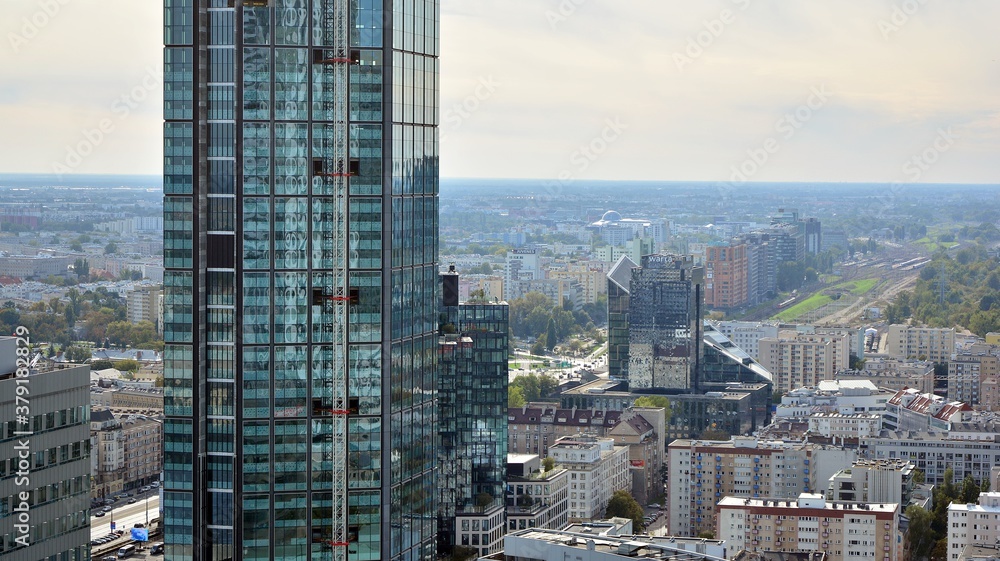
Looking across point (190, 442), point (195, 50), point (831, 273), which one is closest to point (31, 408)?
point (190, 442)

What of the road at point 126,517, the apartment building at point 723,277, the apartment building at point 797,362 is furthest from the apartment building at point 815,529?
the apartment building at point 723,277

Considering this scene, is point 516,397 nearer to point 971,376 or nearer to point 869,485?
point 971,376

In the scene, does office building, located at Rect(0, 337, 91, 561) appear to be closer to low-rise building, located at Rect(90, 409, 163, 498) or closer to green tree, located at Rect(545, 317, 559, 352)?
low-rise building, located at Rect(90, 409, 163, 498)

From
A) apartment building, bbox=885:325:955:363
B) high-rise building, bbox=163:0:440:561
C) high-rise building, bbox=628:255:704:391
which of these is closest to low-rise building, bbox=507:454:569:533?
high-rise building, bbox=163:0:440:561

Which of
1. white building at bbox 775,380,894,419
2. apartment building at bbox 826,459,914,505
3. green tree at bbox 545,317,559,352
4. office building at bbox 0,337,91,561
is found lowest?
apartment building at bbox 826,459,914,505

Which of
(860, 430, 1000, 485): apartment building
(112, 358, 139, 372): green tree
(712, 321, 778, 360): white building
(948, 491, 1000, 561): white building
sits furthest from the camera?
(712, 321, 778, 360): white building

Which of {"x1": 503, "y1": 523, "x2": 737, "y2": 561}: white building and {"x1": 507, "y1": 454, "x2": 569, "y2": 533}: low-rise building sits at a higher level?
{"x1": 503, "y1": 523, "x2": 737, "y2": 561}: white building
